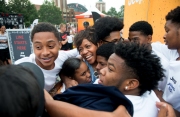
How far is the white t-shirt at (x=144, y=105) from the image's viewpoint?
3.78 ft

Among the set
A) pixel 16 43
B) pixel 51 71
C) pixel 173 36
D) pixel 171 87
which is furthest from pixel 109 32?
pixel 16 43

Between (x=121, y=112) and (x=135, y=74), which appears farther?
(x=135, y=74)

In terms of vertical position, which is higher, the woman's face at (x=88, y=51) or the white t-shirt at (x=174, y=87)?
the woman's face at (x=88, y=51)

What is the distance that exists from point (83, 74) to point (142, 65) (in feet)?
3.42

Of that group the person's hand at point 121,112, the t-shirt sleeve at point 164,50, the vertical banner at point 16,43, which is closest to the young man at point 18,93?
the person's hand at point 121,112

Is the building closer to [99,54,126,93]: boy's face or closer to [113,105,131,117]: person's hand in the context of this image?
[99,54,126,93]: boy's face

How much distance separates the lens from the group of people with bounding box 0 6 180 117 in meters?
0.67

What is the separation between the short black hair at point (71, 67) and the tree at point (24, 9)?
100ft

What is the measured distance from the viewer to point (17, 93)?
24.8 inches

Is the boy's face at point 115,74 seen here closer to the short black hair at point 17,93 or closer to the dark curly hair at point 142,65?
the dark curly hair at point 142,65

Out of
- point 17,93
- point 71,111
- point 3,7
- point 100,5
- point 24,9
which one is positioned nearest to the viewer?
point 17,93

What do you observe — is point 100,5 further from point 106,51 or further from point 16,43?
point 106,51

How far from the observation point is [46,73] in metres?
2.15

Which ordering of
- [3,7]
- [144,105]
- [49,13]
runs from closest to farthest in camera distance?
[144,105]
[3,7]
[49,13]
